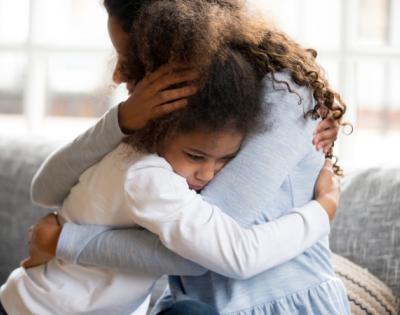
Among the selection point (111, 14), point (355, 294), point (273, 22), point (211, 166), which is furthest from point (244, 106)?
point (355, 294)

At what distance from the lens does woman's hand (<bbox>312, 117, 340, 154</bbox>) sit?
151 cm

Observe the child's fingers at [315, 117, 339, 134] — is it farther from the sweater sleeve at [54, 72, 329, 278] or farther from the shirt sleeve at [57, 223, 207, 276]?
the shirt sleeve at [57, 223, 207, 276]

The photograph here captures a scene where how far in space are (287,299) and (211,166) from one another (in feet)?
0.84

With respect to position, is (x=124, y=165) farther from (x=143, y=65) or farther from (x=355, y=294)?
(x=355, y=294)

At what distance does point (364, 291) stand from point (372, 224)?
10.8 inches

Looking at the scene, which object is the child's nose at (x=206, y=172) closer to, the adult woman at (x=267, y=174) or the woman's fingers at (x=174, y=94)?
the adult woman at (x=267, y=174)

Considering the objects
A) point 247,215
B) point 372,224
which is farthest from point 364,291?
point 247,215

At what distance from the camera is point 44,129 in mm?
3094

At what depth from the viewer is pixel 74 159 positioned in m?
1.50

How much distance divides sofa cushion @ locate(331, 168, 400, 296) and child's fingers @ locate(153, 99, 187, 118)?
87 centimetres

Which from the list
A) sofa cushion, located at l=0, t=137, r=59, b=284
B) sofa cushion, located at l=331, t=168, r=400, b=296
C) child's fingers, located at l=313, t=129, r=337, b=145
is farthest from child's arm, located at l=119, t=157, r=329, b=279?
sofa cushion, located at l=0, t=137, r=59, b=284

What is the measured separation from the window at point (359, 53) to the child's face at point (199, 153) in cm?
129

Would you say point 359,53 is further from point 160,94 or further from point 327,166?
point 160,94

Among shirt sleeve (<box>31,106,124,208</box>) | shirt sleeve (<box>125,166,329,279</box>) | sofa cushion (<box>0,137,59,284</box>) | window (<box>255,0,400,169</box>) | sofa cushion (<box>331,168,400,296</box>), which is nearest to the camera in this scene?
shirt sleeve (<box>125,166,329,279</box>)
